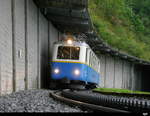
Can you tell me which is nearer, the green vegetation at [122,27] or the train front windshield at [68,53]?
the train front windshield at [68,53]

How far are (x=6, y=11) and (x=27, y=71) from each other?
10.7 feet

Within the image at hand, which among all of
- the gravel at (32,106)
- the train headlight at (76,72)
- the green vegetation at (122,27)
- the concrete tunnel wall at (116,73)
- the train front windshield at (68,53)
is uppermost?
the green vegetation at (122,27)

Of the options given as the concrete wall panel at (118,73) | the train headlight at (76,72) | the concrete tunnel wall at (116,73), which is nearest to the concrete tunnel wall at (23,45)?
the train headlight at (76,72)

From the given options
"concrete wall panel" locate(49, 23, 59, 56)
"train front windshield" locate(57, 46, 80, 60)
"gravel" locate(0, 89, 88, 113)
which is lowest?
"gravel" locate(0, 89, 88, 113)

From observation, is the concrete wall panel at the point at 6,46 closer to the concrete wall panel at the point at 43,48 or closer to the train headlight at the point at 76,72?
the train headlight at the point at 76,72

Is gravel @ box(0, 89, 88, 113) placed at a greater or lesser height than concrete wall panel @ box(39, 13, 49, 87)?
lesser

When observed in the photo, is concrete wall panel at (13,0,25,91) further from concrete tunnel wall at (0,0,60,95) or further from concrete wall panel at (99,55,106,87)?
concrete wall panel at (99,55,106,87)

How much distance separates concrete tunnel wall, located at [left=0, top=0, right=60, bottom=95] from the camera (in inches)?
301

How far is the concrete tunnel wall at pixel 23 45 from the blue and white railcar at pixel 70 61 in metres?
1.04

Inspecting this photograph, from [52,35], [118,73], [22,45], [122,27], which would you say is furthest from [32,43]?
[122,27]

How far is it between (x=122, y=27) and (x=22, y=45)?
139 feet

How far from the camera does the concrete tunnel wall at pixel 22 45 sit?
25.1 feet

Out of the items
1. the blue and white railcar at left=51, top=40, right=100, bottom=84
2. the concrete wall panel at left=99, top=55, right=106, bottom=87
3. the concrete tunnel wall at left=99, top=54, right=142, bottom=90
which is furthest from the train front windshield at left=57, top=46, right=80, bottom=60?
the concrete wall panel at left=99, top=55, right=106, bottom=87

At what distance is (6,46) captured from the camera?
778 centimetres
